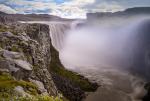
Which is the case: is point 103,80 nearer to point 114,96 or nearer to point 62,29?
point 114,96

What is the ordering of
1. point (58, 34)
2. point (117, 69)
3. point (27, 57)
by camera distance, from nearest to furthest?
point (27, 57) → point (58, 34) → point (117, 69)

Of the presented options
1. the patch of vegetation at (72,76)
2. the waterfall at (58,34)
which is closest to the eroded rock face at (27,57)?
the patch of vegetation at (72,76)

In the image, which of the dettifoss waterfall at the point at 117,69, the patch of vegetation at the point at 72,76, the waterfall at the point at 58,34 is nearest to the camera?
the dettifoss waterfall at the point at 117,69

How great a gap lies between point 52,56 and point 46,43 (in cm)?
1060

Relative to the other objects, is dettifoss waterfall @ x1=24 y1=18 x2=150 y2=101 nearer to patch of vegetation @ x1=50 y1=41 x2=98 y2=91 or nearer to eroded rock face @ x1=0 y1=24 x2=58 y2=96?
patch of vegetation @ x1=50 y1=41 x2=98 y2=91

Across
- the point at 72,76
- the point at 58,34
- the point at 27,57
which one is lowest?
the point at 72,76

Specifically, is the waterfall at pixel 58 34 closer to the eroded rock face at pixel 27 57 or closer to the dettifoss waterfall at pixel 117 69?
the dettifoss waterfall at pixel 117 69

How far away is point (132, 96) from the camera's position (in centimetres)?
13100

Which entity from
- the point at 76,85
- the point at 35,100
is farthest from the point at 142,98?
the point at 35,100

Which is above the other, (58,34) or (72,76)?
(58,34)

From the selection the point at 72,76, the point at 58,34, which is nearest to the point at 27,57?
the point at 72,76

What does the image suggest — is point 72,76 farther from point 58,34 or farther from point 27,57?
point 27,57

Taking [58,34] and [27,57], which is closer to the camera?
[27,57]

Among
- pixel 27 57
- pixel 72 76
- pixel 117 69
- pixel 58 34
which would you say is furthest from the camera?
pixel 117 69
